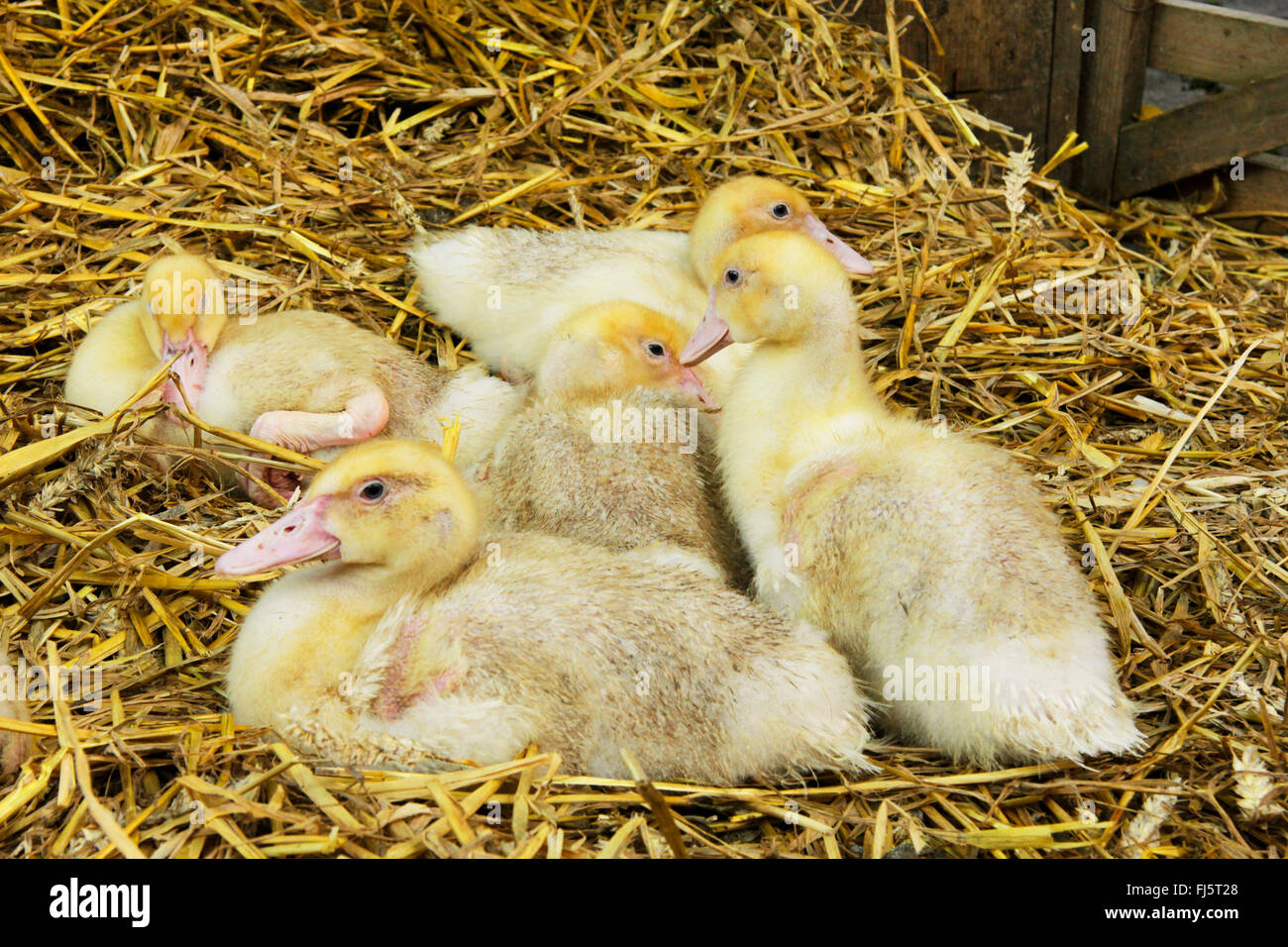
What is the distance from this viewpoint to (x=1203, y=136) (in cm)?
487

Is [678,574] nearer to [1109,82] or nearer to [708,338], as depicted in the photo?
[708,338]

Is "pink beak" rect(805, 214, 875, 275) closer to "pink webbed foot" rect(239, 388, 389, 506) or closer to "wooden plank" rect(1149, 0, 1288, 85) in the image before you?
"pink webbed foot" rect(239, 388, 389, 506)

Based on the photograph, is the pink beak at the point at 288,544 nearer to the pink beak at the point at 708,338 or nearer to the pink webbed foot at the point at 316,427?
the pink webbed foot at the point at 316,427

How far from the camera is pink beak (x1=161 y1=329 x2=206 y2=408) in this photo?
12.1ft

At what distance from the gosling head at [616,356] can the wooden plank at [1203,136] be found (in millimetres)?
2392

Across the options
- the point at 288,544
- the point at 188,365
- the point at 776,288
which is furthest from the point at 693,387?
the point at 188,365

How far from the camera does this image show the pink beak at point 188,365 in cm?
368

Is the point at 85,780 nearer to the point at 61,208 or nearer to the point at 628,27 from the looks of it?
the point at 61,208

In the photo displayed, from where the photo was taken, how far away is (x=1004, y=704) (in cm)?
272

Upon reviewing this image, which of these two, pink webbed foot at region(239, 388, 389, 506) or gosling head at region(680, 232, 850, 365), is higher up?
gosling head at region(680, 232, 850, 365)

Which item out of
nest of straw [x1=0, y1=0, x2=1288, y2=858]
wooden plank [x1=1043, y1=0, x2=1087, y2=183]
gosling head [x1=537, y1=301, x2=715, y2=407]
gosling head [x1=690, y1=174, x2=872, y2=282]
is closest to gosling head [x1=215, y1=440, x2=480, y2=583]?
nest of straw [x1=0, y1=0, x2=1288, y2=858]

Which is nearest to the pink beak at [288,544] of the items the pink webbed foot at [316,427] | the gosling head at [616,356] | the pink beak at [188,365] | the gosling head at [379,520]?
the gosling head at [379,520]

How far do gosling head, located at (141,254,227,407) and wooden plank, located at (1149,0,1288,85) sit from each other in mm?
3488

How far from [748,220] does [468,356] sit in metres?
1.04
